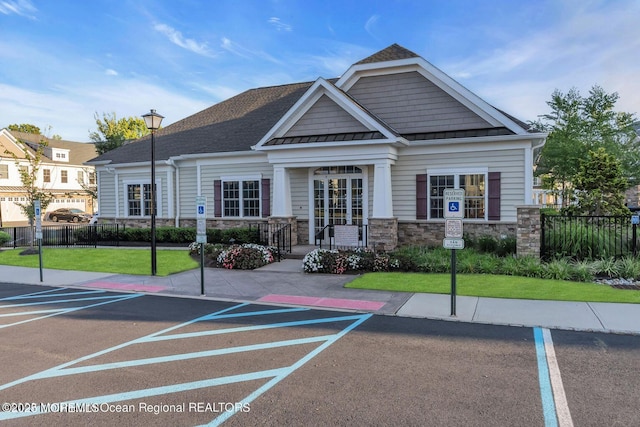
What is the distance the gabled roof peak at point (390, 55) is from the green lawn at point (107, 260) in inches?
386

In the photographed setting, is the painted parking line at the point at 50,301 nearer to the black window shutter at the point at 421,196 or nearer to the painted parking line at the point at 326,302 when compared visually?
the painted parking line at the point at 326,302

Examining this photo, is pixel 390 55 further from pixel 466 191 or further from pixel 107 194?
pixel 107 194

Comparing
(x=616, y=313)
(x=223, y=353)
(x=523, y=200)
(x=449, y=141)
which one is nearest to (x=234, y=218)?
(x=449, y=141)

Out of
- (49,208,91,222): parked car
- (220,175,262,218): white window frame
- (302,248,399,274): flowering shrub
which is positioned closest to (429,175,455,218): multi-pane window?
(302,248,399,274): flowering shrub

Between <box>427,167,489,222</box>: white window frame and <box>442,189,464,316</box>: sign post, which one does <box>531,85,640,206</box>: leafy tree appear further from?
<box>442,189,464,316</box>: sign post

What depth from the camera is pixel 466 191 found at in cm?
1499

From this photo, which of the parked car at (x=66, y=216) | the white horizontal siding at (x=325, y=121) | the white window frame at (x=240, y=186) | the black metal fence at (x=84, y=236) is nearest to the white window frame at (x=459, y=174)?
the white horizontal siding at (x=325, y=121)

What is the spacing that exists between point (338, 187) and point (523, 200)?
636cm

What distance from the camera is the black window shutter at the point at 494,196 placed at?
47.4 feet

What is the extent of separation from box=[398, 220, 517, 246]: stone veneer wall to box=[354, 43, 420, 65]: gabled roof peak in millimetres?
6106

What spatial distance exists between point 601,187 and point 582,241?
12142 millimetres

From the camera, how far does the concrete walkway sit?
742 centimetres

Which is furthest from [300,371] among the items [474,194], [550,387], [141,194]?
→ [141,194]

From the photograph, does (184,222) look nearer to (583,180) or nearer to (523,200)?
(523,200)
